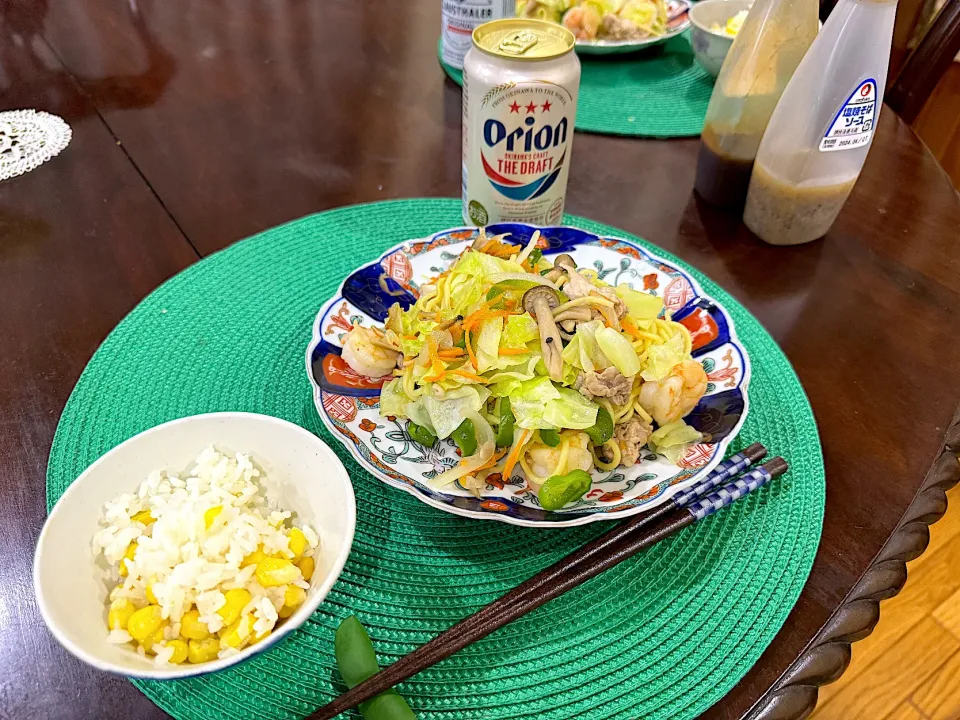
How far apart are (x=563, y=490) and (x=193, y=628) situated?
49 cm

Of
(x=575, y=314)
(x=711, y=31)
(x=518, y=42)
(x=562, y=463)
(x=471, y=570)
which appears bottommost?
(x=471, y=570)

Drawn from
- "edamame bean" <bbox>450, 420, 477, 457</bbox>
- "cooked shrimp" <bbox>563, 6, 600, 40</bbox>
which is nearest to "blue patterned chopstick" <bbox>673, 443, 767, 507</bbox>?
"edamame bean" <bbox>450, 420, 477, 457</bbox>

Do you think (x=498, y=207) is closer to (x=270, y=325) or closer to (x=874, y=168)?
(x=270, y=325)

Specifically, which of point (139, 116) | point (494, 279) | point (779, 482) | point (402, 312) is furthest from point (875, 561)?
point (139, 116)

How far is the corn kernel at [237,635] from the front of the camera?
0.76 meters

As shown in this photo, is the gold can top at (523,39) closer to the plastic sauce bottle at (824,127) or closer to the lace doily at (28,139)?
the plastic sauce bottle at (824,127)

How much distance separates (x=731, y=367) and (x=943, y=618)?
1550 millimetres

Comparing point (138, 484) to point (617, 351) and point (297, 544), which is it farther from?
point (617, 351)

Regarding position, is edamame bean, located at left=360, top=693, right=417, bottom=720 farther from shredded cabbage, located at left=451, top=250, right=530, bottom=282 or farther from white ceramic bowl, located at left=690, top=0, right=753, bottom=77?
white ceramic bowl, located at left=690, top=0, right=753, bottom=77

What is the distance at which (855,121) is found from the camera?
1.32 m

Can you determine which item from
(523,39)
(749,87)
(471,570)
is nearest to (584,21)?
(749,87)

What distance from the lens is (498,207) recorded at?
1.40 metres

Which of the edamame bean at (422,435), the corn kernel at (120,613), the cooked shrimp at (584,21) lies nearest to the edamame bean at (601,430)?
the edamame bean at (422,435)

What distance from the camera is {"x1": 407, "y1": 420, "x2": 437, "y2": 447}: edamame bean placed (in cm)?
106
